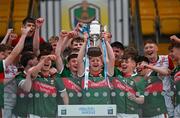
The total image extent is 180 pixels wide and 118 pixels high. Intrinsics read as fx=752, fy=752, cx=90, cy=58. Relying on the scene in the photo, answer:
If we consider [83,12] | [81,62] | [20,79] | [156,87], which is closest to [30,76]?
[20,79]

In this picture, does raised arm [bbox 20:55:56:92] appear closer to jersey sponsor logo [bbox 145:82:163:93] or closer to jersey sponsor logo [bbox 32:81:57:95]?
jersey sponsor logo [bbox 32:81:57:95]

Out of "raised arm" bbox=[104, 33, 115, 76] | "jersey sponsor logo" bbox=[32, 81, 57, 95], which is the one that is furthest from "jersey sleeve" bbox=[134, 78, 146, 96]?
"jersey sponsor logo" bbox=[32, 81, 57, 95]

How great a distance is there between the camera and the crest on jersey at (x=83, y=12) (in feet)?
59.0

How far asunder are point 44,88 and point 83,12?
8687 millimetres

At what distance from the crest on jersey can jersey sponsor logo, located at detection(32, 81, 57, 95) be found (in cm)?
844

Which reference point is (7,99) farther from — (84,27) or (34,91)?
(84,27)

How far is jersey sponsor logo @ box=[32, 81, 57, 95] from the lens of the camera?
9.54 meters

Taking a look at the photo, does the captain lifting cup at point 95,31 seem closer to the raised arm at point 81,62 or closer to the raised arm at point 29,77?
the raised arm at point 81,62

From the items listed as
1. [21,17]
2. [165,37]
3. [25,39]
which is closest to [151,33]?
[165,37]

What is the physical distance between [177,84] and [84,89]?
3.88 ft

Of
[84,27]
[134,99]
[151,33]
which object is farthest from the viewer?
[151,33]

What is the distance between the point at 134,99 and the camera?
9.49m

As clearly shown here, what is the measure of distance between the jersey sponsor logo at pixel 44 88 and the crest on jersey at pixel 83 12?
332 inches

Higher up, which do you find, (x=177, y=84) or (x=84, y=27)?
(x=84, y=27)
